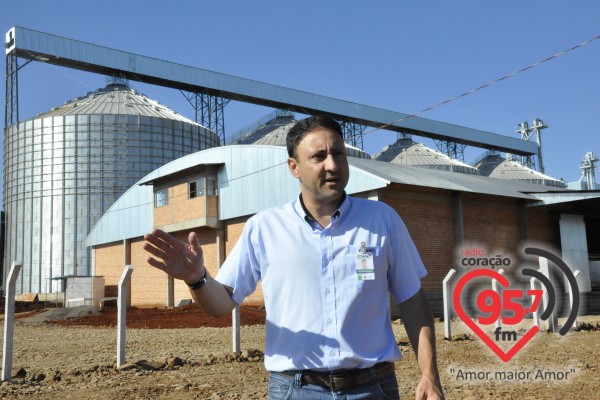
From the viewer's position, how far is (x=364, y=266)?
2.32 m

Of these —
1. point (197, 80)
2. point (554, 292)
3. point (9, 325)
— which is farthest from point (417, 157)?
point (9, 325)

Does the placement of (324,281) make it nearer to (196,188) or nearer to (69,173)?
(196,188)

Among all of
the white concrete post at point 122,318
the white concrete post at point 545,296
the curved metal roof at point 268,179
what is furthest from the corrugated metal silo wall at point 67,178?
the white concrete post at point 122,318

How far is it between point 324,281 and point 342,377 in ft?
1.15

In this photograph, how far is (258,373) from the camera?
7715 millimetres

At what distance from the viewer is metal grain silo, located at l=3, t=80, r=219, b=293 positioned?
33.9m

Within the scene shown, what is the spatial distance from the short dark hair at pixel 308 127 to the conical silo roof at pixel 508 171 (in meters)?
46.3

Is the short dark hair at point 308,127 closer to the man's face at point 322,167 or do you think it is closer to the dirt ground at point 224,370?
the man's face at point 322,167

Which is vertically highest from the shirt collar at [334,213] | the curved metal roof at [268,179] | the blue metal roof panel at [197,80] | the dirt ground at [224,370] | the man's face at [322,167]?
the blue metal roof panel at [197,80]

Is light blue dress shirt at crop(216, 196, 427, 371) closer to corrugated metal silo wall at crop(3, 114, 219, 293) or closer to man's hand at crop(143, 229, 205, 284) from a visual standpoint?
man's hand at crop(143, 229, 205, 284)

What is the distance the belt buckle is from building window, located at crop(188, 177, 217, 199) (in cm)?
2291

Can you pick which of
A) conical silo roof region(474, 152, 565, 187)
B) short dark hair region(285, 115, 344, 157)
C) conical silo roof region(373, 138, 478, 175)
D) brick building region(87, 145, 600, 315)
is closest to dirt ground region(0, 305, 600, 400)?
short dark hair region(285, 115, 344, 157)

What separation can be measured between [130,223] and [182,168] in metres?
5.93

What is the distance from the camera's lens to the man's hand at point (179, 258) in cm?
237
